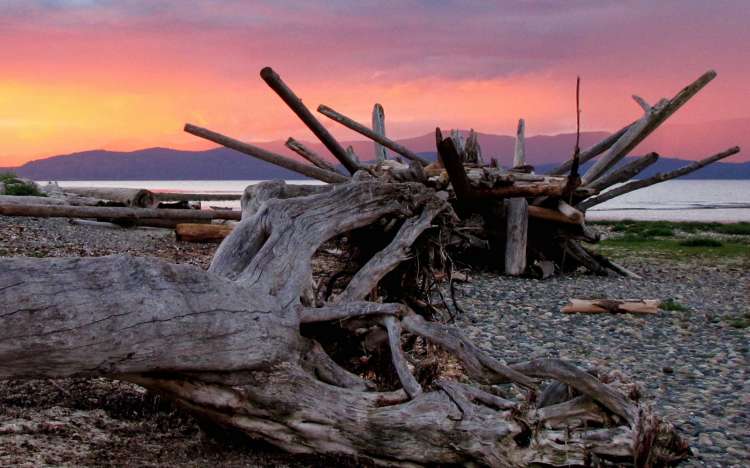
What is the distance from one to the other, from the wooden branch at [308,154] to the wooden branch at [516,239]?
177 inches

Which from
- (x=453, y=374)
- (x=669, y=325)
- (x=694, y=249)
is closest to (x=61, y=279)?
(x=453, y=374)

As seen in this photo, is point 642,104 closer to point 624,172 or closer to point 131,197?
point 624,172

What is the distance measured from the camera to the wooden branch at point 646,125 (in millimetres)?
16016

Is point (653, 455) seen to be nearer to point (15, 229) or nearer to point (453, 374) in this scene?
point (453, 374)

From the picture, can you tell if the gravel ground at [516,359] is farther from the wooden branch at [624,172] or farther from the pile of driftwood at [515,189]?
the wooden branch at [624,172]

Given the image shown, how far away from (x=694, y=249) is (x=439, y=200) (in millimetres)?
19876

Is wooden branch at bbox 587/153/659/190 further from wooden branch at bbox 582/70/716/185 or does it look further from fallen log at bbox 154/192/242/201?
fallen log at bbox 154/192/242/201

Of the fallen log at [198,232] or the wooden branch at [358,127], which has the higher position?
the wooden branch at [358,127]

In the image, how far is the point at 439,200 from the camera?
8352 mm

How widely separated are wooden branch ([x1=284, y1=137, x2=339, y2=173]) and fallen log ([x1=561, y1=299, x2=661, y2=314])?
7.36 metres

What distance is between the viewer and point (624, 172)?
18406 mm

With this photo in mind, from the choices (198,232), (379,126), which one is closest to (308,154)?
(198,232)

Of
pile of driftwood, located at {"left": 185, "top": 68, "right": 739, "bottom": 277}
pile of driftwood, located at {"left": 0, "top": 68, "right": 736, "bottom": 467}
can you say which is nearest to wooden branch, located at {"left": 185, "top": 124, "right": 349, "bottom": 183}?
pile of driftwood, located at {"left": 185, "top": 68, "right": 739, "bottom": 277}

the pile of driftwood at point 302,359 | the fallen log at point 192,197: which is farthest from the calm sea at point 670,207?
the pile of driftwood at point 302,359
